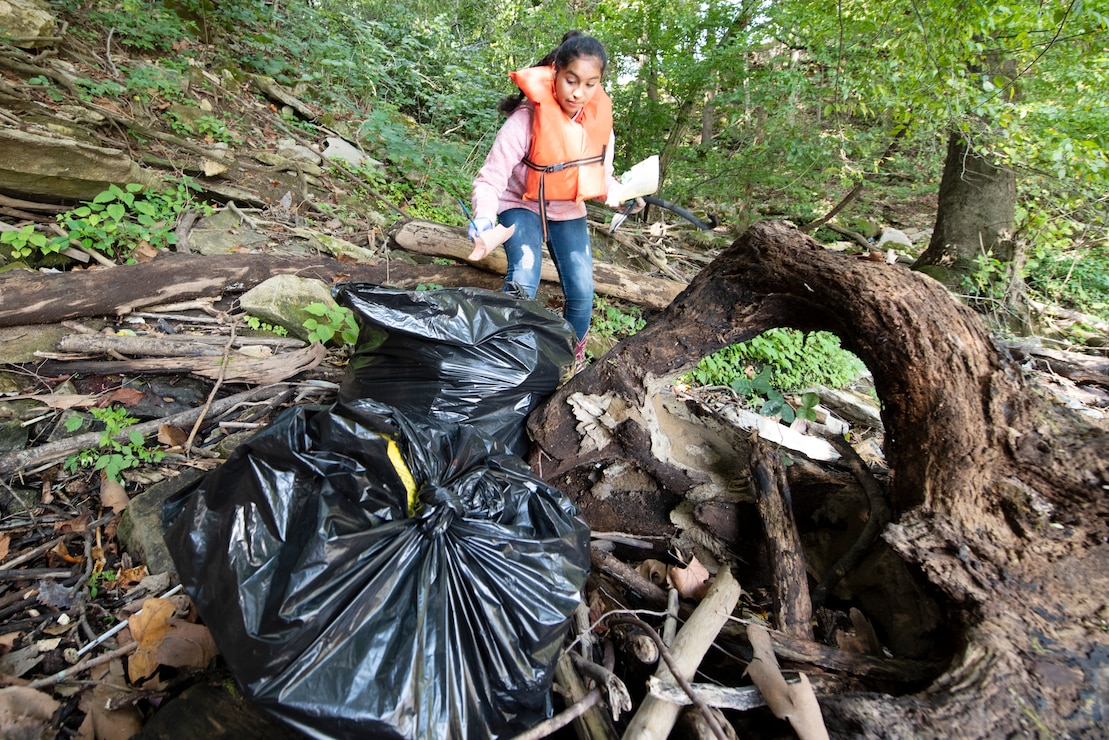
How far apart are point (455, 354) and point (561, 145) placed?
3.70 ft

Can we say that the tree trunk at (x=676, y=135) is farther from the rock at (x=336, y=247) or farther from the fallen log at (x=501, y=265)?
the rock at (x=336, y=247)

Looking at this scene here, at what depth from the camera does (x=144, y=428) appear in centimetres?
197

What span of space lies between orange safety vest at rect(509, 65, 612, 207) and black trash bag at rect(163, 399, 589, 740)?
1375mm

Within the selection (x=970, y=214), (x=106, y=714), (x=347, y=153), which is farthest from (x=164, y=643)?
(x=970, y=214)

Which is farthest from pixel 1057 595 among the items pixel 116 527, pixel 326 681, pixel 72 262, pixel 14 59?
pixel 14 59

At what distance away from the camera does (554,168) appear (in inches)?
89.5

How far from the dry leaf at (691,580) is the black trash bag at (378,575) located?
17.4 inches

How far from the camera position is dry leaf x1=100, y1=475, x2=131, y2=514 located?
5.76ft

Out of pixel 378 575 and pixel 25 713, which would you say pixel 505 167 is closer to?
pixel 378 575

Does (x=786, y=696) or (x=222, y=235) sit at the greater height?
(x=222, y=235)

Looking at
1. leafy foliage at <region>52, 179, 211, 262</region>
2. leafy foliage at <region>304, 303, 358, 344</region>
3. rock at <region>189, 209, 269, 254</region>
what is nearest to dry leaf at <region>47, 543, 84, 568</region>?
leafy foliage at <region>304, 303, 358, 344</region>

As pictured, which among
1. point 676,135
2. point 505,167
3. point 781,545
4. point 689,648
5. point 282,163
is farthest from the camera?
point 676,135

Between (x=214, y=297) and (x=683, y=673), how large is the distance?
2.79 meters

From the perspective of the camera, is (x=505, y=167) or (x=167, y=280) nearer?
(x=505, y=167)
